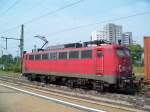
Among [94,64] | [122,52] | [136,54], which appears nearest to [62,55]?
[94,64]

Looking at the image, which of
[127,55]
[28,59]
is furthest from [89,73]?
[28,59]

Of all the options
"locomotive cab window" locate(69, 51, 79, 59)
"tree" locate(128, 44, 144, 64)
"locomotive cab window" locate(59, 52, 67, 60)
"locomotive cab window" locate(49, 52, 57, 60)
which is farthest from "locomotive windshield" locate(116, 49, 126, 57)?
"tree" locate(128, 44, 144, 64)

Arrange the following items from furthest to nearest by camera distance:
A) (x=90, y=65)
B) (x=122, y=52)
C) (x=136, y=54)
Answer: (x=136, y=54)
(x=90, y=65)
(x=122, y=52)

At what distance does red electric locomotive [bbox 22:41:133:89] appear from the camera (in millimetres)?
21453

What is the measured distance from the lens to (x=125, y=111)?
43.8 feet

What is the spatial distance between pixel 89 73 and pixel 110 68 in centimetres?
229

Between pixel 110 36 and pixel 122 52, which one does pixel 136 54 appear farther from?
pixel 122 52

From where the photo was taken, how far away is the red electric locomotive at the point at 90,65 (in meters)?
21.5

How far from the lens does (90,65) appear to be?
23234 millimetres

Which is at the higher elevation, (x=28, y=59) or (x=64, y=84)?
(x=28, y=59)

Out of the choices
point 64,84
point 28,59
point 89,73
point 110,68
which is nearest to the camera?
point 110,68

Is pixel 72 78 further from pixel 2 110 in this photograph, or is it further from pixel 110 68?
pixel 2 110

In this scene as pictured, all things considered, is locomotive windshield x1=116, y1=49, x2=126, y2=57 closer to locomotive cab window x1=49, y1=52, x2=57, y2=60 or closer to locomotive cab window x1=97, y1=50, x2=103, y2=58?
locomotive cab window x1=97, y1=50, x2=103, y2=58

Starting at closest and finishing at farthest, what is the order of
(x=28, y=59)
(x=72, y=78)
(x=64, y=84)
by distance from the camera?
1. (x=72, y=78)
2. (x=64, y=84)
3. (x=28, y=59)
